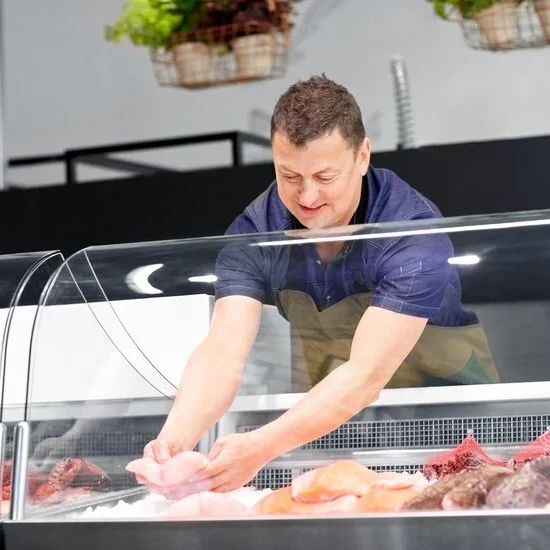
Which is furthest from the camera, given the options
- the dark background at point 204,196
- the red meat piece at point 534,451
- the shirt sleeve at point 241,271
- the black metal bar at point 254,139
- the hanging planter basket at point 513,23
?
the black metal bar at point 254,139

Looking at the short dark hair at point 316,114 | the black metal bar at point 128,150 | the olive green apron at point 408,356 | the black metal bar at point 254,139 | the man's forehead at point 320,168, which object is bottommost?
the olive green apron at point 408,356

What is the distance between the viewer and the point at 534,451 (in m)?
1.53

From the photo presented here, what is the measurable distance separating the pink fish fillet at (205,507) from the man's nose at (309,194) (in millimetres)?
518

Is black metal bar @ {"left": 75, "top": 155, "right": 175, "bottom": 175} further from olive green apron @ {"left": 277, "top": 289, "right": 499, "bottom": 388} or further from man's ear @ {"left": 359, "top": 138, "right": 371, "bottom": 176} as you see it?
olive green apron @ {"left": 277, "top": 289, "right": 499, "bottom": 388}

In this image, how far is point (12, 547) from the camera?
4.89 ft

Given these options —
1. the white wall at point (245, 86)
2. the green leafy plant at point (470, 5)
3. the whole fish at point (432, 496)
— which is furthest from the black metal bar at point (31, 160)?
the whole fish at point (432, 496)

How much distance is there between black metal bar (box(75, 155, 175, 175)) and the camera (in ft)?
12.9

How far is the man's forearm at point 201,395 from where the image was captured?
1589 mm

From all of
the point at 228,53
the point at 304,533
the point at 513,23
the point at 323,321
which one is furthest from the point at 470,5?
the point at 304,533

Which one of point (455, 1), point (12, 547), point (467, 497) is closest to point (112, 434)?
point (12, 547)

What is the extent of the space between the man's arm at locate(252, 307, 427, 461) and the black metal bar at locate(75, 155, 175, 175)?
2.44m

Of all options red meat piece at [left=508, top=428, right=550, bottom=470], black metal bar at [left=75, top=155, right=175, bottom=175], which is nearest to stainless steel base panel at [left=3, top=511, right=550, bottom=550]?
red meat piece at [left=508, top=428, right=550, bottom=470]

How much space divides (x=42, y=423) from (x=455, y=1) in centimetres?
208

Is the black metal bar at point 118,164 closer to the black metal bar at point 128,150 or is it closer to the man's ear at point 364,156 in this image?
the black metal bar at point 128,150
